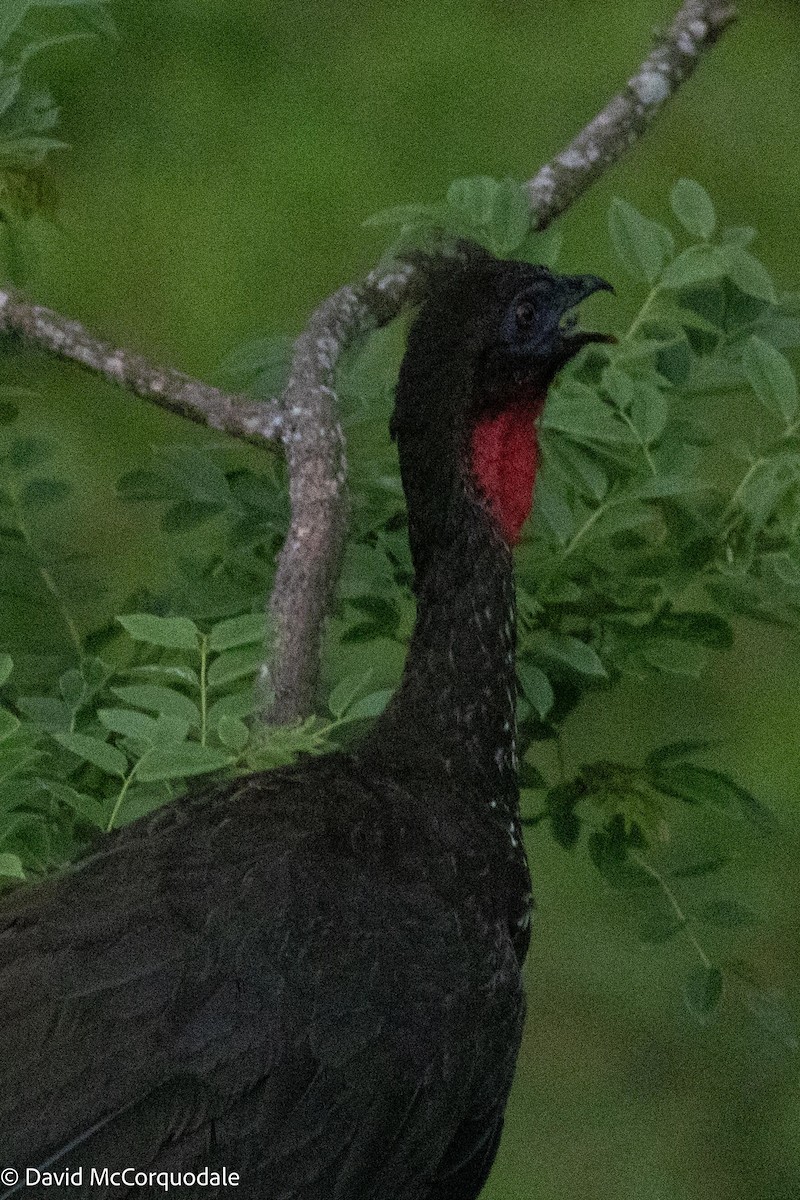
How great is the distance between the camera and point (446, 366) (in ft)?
8.38

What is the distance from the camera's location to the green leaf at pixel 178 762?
205 cm

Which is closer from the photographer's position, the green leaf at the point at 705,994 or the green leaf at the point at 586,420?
the green leaf at the point at 586,420

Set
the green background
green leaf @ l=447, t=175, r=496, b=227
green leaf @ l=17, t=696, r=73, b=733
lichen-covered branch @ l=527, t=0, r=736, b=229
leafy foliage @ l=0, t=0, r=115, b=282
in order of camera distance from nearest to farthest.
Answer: green leaf @ l=17, t=696, r=73, b=733
leafy foliage @ l=0, t=0, r=115, b=282
green leaf @ l=447, t=175, r=496, b=227
lichen-covered branch @ l=527, t=0, r=736, b=229
the green background

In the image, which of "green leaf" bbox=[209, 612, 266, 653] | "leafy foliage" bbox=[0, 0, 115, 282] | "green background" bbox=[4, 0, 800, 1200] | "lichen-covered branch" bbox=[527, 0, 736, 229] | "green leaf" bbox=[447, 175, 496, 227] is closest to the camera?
"green leaf" bbox=[209, 612, 266, 653]

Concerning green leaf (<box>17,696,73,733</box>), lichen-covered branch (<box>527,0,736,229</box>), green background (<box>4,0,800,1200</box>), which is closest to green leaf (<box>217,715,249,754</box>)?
green leaf (<box>17,696,73,733</box>)

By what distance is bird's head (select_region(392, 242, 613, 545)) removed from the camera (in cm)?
255

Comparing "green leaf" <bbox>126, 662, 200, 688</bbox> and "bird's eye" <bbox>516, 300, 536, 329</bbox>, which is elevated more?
"bird's eye" <bbox>516, 300, 536, 329</bbox>

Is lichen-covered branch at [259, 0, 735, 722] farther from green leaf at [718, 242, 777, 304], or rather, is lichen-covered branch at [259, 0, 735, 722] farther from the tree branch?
green leaf at [718, 242, 777, 304]

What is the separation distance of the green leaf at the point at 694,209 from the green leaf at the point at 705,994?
1004 mm

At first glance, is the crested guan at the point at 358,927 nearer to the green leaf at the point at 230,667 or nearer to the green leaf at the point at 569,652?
the green leaf at the point at 569,652

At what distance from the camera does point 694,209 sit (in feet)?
9.12

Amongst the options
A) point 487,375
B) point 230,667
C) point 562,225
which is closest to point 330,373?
point 487,375

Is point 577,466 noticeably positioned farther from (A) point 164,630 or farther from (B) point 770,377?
(A) point 164,630

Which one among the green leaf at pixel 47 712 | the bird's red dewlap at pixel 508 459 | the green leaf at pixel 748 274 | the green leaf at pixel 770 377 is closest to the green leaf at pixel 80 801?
the green leaf at pixel 47 712
